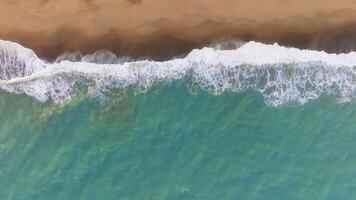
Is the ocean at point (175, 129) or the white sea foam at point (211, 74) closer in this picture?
the white sea foam at point (211, 74)

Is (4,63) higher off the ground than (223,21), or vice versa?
(223,21)

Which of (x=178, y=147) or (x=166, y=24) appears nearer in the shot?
(x=166, y=24)

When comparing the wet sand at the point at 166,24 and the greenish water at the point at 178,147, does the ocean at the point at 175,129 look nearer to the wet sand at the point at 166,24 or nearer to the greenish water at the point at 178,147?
the greenish water at the point at 178,147

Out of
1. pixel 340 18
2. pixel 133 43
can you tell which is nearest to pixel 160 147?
pixel 133 43

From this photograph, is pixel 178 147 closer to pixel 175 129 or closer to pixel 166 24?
pixel 175 129

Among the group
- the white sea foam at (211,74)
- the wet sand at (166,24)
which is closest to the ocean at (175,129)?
the white sea foam at (211,74)

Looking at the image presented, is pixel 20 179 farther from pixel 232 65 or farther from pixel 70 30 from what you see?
pixel 232 65

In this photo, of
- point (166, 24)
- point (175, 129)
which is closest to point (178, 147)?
point (175, 129)
